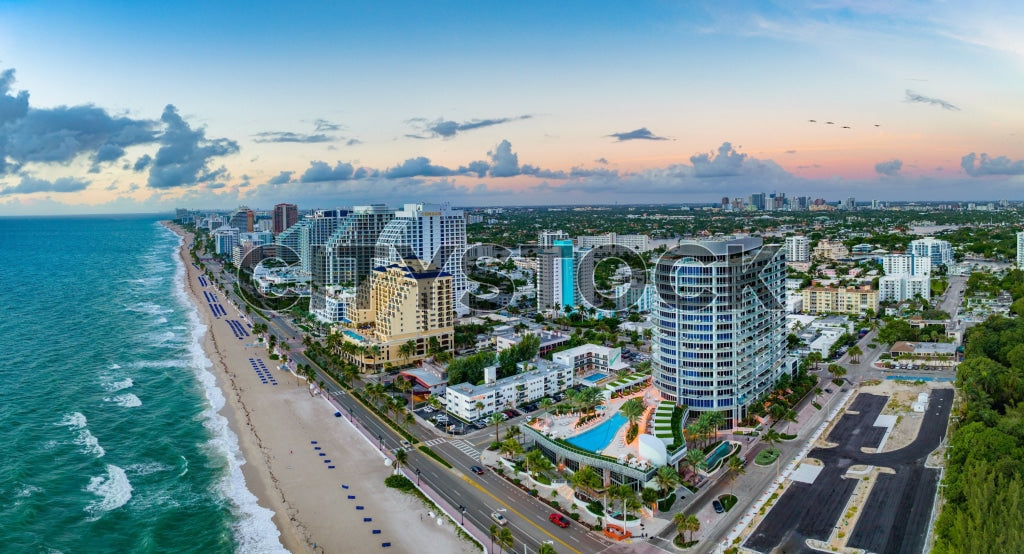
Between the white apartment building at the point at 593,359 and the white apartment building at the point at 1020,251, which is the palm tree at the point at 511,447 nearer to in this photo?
the white apartment building at the point at 593,359

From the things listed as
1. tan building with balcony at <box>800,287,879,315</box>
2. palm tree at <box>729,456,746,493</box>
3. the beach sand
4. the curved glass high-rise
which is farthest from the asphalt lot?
tan building with balcony at <box>800,287,879,315</box>

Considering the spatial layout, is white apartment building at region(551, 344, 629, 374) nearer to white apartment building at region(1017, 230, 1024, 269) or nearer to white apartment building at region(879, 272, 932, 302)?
white apartment building at region(879, 272, 932, 302)

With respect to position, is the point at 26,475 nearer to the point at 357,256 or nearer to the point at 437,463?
the point at 437,463

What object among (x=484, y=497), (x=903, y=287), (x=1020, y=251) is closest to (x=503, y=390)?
(x=484, y=497)

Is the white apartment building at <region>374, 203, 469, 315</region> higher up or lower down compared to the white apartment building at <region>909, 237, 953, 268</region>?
higher up

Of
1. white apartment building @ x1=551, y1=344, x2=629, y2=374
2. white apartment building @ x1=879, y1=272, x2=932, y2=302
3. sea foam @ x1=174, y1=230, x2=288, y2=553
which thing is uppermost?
white apartment building @ x1=879, y1=272, x2=932, y2=302

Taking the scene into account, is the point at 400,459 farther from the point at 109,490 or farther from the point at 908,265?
the point at 908,265
